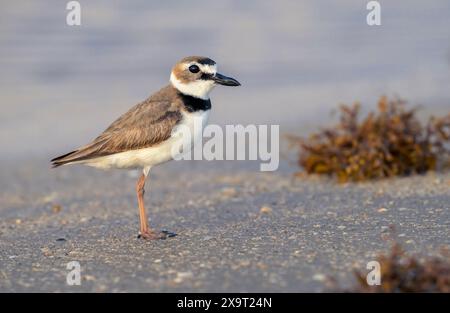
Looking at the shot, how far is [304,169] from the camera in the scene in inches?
423

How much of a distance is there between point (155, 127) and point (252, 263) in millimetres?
1779

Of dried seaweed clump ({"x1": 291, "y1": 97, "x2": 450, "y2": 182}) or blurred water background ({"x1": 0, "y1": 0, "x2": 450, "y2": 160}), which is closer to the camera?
dried seaweed clump ({"x1": 291, "y1": 97, "x2": 450, "y2": 182})

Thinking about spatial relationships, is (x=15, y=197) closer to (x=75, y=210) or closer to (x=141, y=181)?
(x=75, y=210)

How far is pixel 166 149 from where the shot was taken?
746cm

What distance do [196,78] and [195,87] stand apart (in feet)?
0.30

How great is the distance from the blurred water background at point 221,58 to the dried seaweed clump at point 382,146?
10.0 ft

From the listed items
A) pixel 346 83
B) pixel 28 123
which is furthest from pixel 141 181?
pixel 346 83

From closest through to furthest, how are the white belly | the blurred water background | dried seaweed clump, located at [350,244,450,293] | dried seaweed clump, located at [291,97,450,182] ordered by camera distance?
dried seaweed clump, located at [350,244,450,293] < the white belly < dried seaweed clump, located at [291,97,450,182] < the blurred water background

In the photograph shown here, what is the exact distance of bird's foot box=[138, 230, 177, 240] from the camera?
24.4 feet

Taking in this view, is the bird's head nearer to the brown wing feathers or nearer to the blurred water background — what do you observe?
the brown wing feathers

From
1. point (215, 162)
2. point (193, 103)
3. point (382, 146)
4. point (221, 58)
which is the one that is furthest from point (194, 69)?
point (221, 58)

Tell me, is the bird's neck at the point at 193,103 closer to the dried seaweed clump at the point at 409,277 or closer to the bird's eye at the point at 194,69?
the bird's eye at the point at 194,69

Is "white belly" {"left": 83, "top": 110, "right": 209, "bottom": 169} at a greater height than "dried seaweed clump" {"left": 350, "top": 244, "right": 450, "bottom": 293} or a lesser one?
greater

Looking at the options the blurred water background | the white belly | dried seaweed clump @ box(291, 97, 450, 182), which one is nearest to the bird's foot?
the white belly
